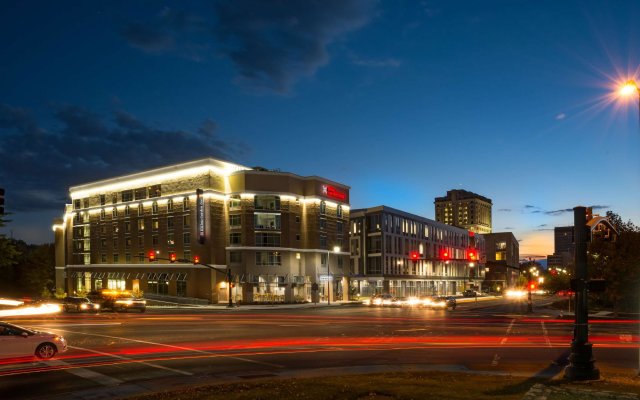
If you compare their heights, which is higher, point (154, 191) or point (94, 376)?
point (154, 191)

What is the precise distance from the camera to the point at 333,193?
86125mm

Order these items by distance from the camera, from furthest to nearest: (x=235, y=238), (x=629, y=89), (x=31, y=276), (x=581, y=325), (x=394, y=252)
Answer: (x=31, y=276) → (x=394, y=252) → (x=235, y=238) → (x=629, y=89) → (x=581, y=325)

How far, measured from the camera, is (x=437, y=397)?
1310cm

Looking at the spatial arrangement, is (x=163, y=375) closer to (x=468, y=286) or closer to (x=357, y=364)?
(x=357, y=364)

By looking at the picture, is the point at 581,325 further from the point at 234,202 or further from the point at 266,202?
the point at 234,202

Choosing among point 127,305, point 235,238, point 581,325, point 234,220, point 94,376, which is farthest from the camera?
point 234,220

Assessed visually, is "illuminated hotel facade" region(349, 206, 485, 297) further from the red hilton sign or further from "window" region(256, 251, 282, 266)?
"window" region(256, 251, 282, 266)

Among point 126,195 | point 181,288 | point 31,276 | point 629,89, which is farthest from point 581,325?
point 31,276

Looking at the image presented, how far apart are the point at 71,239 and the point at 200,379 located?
95.2m

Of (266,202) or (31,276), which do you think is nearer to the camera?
(266,202)

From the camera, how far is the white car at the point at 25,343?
20219 millimetres

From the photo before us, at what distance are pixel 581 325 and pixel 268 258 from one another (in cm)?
6322

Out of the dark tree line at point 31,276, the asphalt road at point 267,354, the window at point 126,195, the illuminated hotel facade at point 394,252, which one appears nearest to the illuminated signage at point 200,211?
the window at point 126,195

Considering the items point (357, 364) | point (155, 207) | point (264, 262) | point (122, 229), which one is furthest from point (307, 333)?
point (122, 229)
